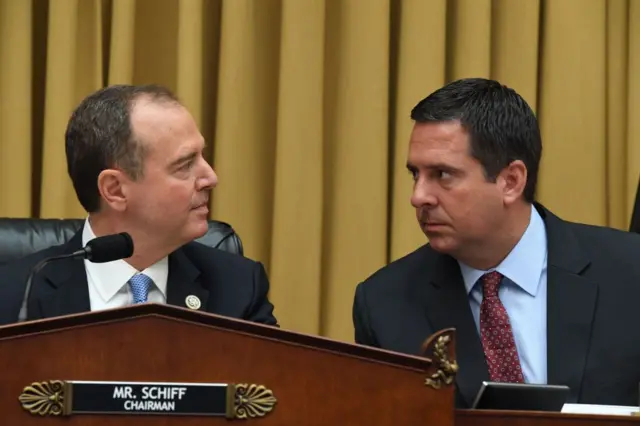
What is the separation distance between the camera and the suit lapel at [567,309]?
2.30 meters

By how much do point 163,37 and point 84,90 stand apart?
310mm

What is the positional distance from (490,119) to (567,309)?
45 centimetres

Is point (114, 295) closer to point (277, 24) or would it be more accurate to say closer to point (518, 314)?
point (518, 314)

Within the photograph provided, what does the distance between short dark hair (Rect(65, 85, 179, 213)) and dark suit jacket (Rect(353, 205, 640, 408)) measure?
2.01 ft

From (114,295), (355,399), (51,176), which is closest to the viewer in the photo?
(355,399)

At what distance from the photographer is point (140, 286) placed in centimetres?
240

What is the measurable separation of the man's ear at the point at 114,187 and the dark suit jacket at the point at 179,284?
0.12 meters

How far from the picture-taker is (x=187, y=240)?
2.44 meters

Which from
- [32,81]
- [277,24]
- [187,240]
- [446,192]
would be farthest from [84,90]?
[446,192]

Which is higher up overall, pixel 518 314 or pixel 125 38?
pixel 125 38

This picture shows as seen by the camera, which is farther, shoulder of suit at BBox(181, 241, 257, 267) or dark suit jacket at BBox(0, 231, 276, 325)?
shoulder of suit at BBox(181, 241, 257, 267)

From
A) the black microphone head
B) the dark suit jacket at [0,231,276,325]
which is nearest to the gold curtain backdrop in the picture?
the dark suit jacket at [0,231,276,325]

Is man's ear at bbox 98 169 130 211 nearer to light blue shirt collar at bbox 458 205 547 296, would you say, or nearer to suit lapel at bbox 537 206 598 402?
light blue shirt collar at bbox 458 205 547 296

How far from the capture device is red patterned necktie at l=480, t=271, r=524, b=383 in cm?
231
